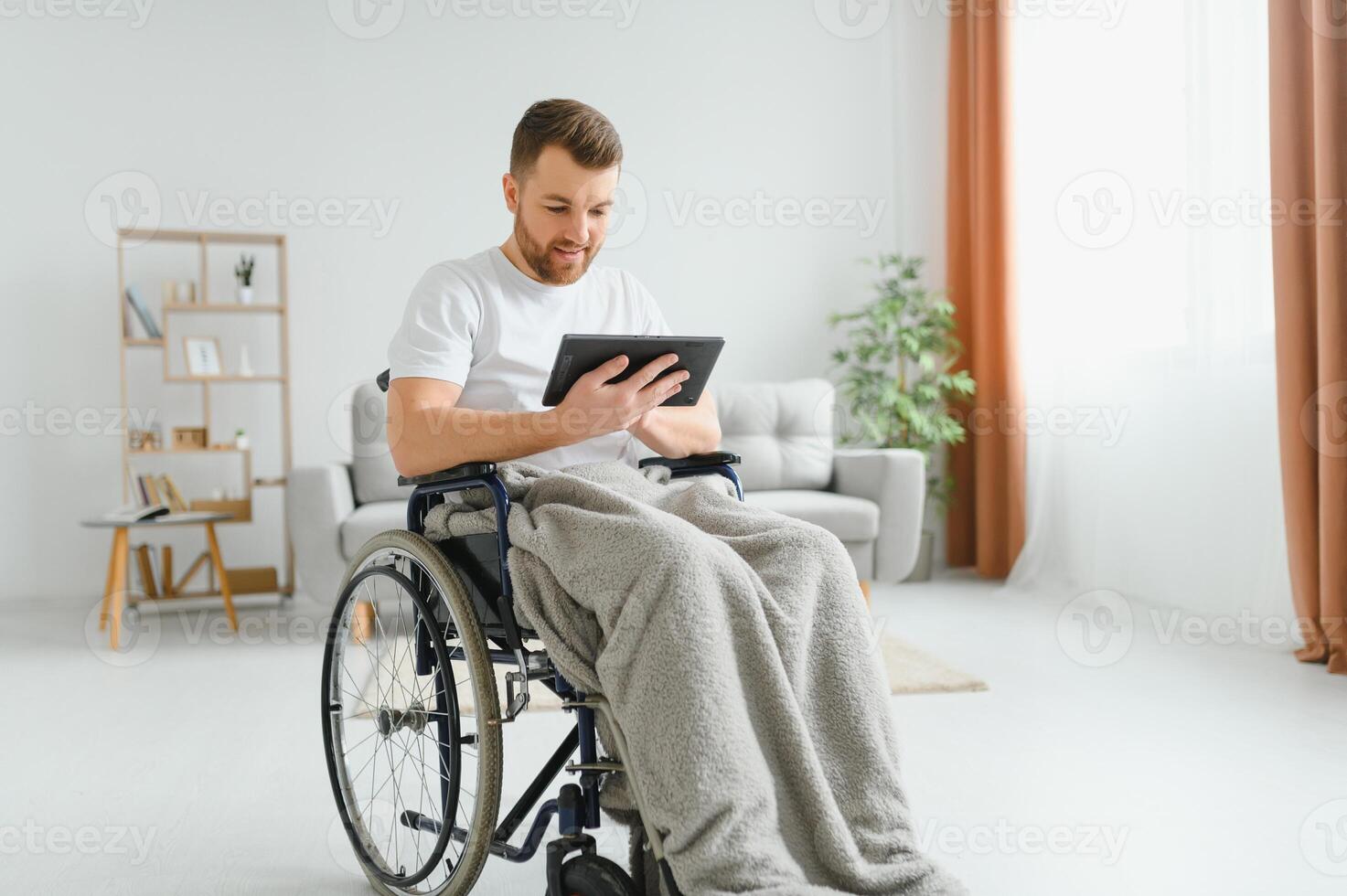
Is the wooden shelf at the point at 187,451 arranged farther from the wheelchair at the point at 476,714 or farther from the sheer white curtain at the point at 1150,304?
the sheer white curtain at the point at 1150,304

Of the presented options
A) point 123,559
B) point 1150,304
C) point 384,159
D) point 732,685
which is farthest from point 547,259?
point 384,159

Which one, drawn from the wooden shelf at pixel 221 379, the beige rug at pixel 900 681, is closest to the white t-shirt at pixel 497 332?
the beige rug at pixel 900 681

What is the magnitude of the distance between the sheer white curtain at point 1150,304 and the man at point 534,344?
2231 mm

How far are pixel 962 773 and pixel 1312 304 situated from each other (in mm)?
1663

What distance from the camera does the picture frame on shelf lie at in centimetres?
412

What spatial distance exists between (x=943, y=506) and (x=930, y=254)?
1.10 meters

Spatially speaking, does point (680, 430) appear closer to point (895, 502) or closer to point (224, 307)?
point (895, 502)

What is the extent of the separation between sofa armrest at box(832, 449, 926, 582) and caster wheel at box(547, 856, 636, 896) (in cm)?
253

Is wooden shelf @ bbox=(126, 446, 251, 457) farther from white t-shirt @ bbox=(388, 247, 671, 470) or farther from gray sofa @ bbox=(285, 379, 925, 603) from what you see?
white t-shirt @ bbox=(388, 247, 671, 470)

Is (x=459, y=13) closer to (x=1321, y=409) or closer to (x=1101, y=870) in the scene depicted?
(x=1321, y=409)

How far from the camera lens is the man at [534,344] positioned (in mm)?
1403

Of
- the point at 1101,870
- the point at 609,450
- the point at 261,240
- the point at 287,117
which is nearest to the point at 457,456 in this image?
the point at 609,450

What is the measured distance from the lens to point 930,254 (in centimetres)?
485

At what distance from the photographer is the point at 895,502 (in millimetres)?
3633
